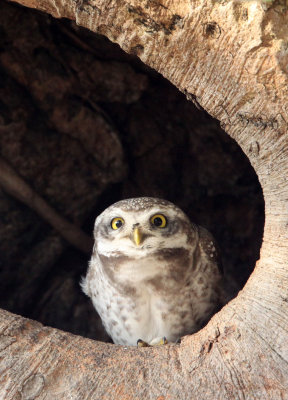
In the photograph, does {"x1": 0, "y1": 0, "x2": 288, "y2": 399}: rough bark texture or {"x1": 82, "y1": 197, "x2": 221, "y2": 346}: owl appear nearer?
{"x1": 0, "y1": 0, "x2": 288, "y2": 399}: rough bark texture

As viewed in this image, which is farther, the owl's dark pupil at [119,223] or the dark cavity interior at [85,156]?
the dark cavity interior at [85,156]

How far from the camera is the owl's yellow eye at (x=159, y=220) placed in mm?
2365

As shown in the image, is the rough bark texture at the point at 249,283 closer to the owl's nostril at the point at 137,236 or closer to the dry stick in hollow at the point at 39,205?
the owl's nostril at the point at 137,236

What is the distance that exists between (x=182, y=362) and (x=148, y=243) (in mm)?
703

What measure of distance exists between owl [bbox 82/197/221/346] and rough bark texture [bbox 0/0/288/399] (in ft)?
1.82

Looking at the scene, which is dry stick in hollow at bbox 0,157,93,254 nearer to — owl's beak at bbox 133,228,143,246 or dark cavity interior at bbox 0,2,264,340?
dark cavity interior at bbox 0,2,264,340

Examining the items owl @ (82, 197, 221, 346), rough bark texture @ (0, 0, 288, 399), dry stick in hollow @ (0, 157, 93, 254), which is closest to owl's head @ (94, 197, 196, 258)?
owl @ (82, 197, 221, 346)

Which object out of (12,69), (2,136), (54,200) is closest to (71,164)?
(54,200)

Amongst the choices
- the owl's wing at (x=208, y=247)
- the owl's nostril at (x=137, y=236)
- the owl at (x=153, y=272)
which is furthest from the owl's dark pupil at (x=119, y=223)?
the owl's wing at (x=208, y=247)

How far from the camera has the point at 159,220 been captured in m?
2.38

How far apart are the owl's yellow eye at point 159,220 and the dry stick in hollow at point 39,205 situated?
3.35 ft

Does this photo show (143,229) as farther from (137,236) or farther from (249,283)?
(249,283)

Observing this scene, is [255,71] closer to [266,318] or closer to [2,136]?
[266,318]

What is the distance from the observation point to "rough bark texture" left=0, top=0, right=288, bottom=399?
162 cm
